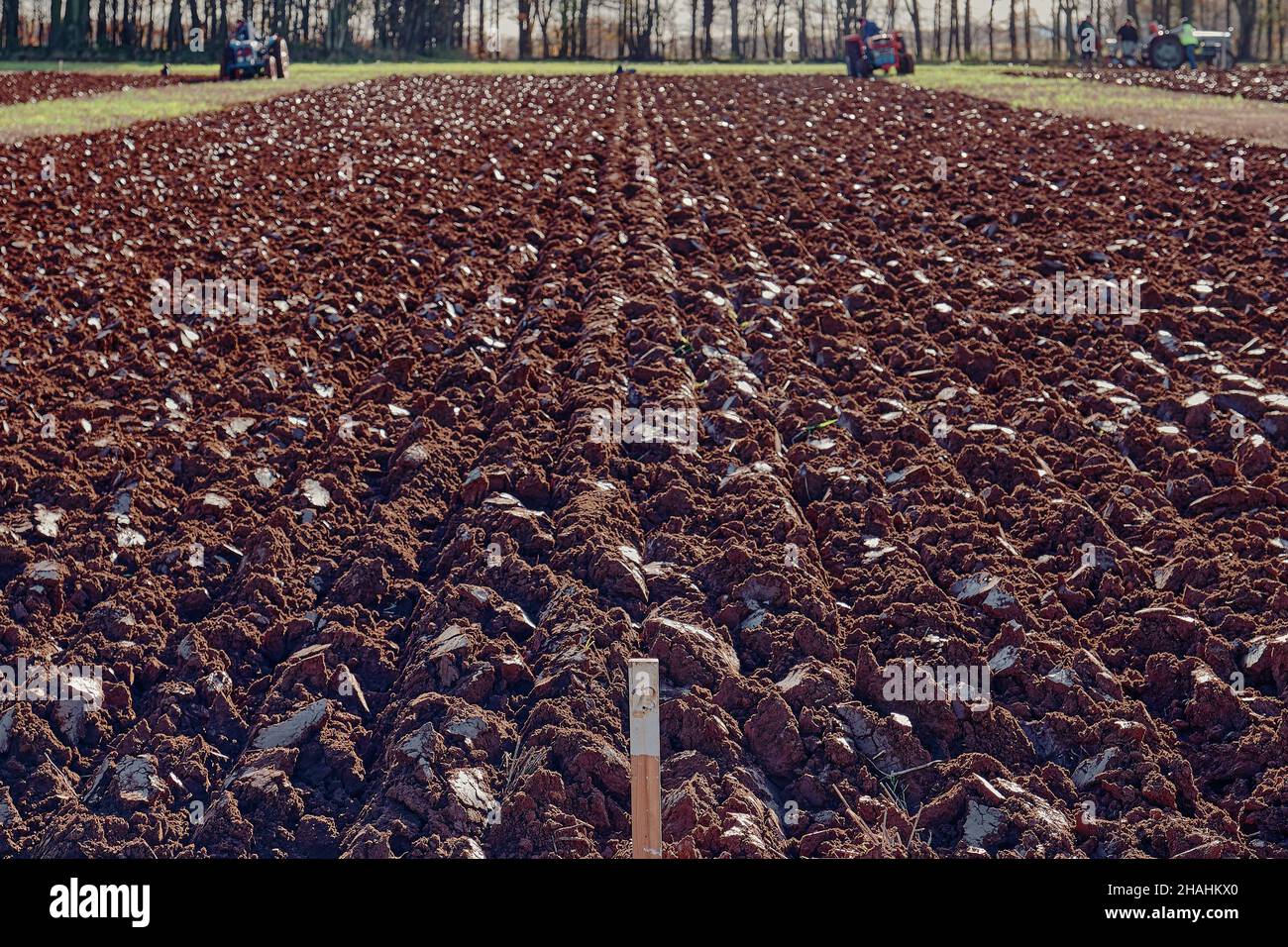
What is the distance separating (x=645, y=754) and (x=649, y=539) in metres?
2.42

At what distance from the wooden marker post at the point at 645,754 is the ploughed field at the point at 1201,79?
26.1m

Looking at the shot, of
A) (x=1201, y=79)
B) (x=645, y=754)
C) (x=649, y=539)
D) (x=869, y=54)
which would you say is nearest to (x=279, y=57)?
(x=869, y=54)

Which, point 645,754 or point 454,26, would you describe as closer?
point 645,754

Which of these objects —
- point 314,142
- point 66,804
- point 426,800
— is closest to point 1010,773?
point 426,800

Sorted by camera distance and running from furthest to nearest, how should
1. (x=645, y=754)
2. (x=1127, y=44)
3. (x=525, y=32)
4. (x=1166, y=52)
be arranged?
(x=525, y=32), (x=1127, y=44), (x=1166, y=52), (x=645, y=754)

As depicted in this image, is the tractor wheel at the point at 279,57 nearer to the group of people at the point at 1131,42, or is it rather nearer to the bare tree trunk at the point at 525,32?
the group of people at the point at 1131,42

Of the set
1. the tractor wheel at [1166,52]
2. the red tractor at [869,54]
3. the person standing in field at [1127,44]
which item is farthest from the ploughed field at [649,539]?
the person standing in field at [1127,44]

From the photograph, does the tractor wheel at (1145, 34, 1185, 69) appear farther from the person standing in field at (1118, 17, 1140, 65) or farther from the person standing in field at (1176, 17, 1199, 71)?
the person standing in field at (1118, 17, 1140, 65)

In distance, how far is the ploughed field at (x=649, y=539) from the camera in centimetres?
380

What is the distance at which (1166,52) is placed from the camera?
3872cm

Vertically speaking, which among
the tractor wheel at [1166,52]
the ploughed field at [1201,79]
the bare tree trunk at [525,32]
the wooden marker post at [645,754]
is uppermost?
the bare tree trunk at [525,32]

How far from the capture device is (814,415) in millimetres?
6461

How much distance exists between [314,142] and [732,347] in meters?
11.5

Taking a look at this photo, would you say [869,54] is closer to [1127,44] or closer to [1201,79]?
[1201,79]
